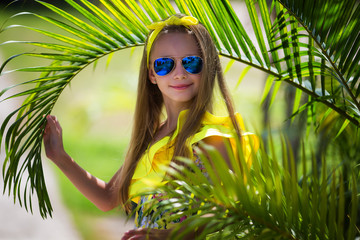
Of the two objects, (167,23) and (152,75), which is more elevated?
(167,23)

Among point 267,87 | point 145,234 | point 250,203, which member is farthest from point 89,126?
point 250,203

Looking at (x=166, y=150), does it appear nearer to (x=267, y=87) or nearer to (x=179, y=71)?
(x=179, y=71)

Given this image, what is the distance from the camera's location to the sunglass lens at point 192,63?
148 cm

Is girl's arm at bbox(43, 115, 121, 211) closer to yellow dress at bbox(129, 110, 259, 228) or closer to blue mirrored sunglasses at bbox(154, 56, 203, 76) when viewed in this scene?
yellow dress at bbox(129, 110, 259, 228)

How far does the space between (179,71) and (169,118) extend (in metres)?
0.17

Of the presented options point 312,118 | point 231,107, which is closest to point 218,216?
point 231,107

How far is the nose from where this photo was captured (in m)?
1.49

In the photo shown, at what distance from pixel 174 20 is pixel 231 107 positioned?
305 mm

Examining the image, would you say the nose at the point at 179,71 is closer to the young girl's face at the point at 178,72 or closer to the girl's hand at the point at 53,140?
the young girl's face at the point at 178,72

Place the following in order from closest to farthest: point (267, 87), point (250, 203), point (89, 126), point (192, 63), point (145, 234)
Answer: point (250, 203)
point (145, 234)
point (192, 63)
point (267, 87)
point (89, 126)

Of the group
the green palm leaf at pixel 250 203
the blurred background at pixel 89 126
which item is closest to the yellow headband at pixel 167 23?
the green palm leaf at pixel 250 203

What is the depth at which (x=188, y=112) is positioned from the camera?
59.2 inches

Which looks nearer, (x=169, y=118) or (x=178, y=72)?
(x=178, y=72)

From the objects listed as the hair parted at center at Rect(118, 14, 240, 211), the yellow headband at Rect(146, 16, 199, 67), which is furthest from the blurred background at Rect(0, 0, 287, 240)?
the yellow headband at Rect(146, 16, 199, 67)
